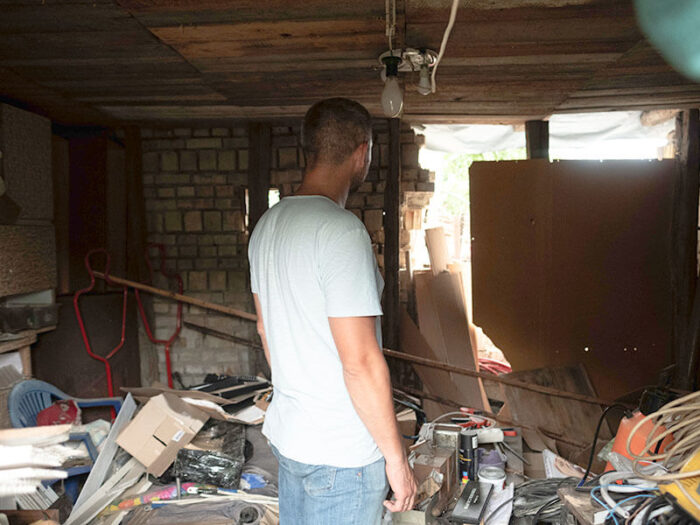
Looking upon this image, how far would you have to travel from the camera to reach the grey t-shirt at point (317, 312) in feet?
4.64

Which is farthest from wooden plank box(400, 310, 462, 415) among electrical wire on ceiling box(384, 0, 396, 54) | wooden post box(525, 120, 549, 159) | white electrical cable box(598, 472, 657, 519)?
electrical wire on ceiling box(384, 0, 396, 54)

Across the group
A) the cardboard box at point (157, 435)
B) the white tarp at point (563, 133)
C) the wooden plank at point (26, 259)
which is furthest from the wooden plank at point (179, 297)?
the white tarp at point (563, 133)

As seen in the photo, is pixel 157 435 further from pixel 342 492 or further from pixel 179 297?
pixel 342 492

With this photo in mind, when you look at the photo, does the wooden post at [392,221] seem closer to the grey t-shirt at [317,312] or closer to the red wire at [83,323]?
the red wire at [83,323]

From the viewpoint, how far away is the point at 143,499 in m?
2.87

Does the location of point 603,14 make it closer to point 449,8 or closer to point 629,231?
point 449,8

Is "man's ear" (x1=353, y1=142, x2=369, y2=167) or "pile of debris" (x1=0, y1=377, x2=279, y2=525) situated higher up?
"man's ear" (x1=353, y1=142, x2=369, y2=167)

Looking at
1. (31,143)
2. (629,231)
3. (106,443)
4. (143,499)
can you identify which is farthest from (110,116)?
(629,231)

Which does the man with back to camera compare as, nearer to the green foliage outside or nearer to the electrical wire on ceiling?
the electrical wire on ceiling

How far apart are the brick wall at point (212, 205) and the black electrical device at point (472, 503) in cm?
216

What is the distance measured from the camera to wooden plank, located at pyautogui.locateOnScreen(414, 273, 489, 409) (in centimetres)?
427

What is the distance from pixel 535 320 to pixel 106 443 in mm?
3108

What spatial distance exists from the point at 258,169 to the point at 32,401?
7.44ft

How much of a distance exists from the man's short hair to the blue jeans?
92cm
